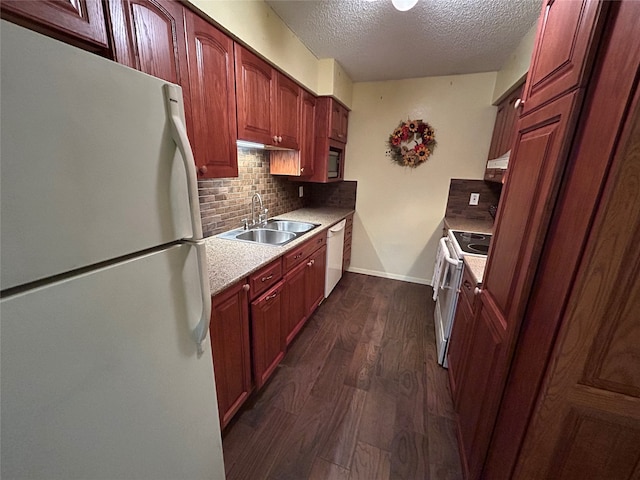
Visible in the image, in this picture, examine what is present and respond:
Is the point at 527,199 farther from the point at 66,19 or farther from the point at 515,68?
the point at 515,68

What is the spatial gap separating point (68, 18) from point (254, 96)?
1.03 metres

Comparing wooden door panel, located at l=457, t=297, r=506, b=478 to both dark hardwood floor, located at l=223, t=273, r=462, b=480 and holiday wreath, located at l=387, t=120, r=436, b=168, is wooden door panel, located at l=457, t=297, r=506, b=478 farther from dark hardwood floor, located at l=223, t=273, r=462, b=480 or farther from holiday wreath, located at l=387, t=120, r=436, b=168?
holiday wreath, located at l=387, t=120, r=436, b=168

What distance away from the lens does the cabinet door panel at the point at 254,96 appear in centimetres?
159

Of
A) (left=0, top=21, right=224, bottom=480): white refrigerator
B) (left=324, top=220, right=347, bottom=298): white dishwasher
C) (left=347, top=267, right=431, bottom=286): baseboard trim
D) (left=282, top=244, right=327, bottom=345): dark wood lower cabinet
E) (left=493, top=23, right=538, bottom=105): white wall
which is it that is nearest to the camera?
(left=0, top=21, right=224, bottom=480): white refrigerator

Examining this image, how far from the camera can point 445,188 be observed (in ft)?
10.1

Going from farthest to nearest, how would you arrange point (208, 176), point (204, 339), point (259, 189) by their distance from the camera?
point (259, 189), point (208, 176), point (204, 339)

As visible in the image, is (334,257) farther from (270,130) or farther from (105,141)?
(105,141)

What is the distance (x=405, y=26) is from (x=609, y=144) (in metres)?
1.81

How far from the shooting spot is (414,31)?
1.92 metres

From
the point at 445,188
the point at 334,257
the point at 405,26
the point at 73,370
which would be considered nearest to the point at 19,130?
the point at 73,370

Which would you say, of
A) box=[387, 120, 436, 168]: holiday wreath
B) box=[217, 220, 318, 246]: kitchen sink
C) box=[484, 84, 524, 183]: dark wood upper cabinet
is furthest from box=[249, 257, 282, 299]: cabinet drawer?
box=[387, 120, 436, 168]: holiday wreath

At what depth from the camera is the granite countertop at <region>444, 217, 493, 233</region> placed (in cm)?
256

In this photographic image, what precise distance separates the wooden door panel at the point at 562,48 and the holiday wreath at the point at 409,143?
1981 millimetres

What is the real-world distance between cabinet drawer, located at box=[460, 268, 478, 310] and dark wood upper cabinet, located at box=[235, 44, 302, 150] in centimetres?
165
